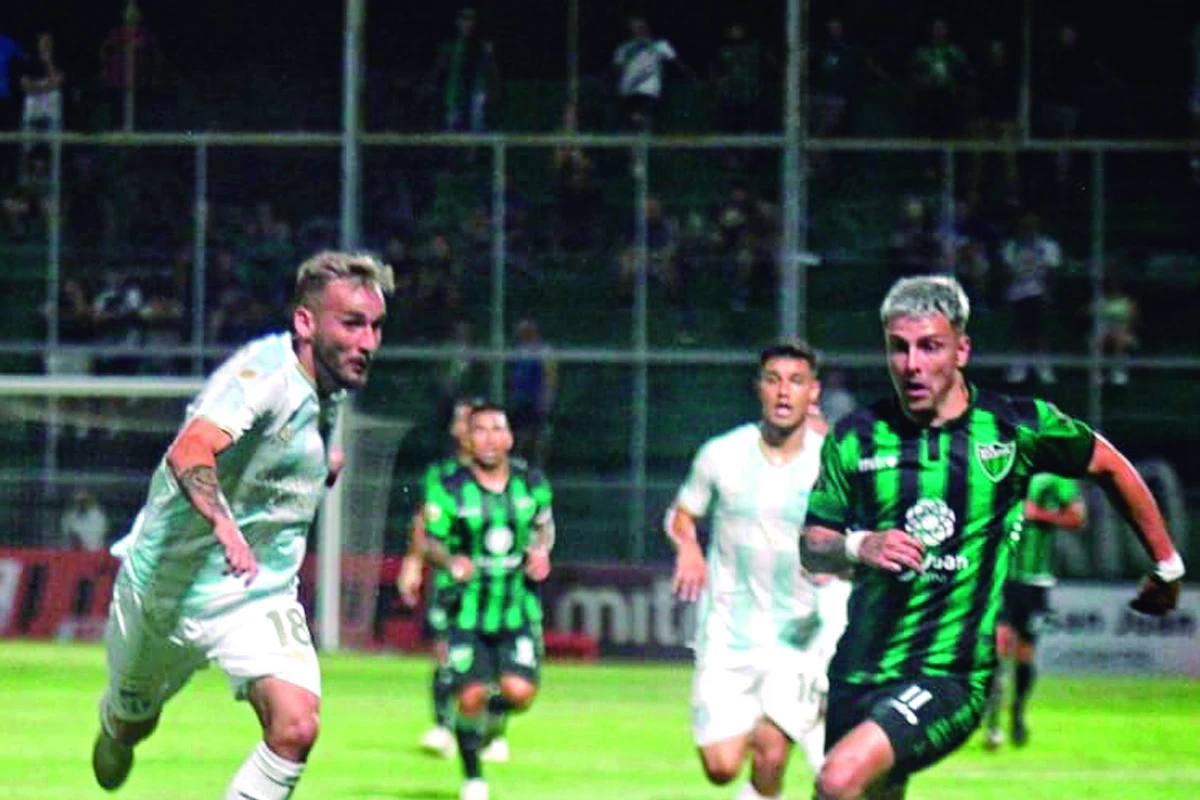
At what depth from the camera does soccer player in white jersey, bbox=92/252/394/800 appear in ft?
26.1

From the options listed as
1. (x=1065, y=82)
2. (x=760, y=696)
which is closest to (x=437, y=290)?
(x=1065, y=82)

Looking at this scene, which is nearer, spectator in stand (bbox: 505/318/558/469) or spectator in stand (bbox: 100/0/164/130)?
spectator in stand (bbox: 505/318/558/469)

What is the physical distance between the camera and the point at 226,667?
27.3 feet

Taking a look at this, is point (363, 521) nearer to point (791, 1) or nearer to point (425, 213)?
point (425, 213)

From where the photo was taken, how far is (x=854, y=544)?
284 inches

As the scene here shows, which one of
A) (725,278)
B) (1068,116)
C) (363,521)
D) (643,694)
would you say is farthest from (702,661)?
(1068,116)

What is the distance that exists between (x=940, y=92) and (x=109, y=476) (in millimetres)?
9200

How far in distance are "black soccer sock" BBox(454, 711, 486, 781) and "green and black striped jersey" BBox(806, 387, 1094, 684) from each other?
4.73m

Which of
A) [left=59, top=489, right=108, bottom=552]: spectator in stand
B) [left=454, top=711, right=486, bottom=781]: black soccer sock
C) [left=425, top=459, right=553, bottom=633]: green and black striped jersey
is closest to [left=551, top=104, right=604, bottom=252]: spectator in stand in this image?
[left=59, top=489, right=108, bottom=552]: spectator in stand

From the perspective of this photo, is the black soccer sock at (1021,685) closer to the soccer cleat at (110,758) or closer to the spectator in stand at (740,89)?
the soccer cleat at (110,758)

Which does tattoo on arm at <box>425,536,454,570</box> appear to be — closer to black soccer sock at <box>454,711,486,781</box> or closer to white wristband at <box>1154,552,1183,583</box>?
black soccer sock at <box>454,711,486,781</box>

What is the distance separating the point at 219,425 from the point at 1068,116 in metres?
19.7

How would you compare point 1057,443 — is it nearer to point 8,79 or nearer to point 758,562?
point 758,562

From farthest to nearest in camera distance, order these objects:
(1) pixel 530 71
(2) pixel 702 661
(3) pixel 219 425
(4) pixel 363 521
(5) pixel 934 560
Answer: (1) pixel 530 71 → (4) pixel 363 521 → (2) pixel 702 661 → (3) pixel 219 425 → (5) pixel 934 560
